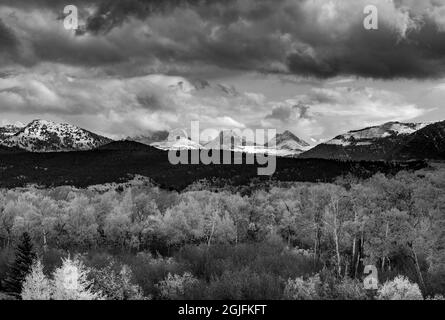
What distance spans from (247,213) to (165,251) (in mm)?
20801

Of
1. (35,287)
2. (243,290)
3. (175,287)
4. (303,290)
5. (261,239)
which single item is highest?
(35,287)

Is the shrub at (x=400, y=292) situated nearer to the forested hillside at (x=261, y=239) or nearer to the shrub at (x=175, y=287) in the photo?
the forested hillside at (x=261, y=239)

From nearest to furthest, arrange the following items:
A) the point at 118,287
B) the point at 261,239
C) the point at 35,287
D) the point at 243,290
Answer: the point at 35,287
the point at 243,290
the point at 118,287
the point at 261,239

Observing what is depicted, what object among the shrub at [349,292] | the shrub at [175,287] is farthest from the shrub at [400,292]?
the shrub at [175,287]

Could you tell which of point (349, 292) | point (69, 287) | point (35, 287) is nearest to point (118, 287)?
point (69, 287)

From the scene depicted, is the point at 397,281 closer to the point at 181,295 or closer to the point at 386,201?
the point at 386,201

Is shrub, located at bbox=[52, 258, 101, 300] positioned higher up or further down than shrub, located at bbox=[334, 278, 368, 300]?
higher up

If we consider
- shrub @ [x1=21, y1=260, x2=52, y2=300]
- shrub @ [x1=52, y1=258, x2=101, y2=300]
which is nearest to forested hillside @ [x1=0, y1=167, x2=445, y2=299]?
shrub @ [x1=52, y1=258, x2=101, y2=300]

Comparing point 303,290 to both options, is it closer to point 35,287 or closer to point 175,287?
point 175,287

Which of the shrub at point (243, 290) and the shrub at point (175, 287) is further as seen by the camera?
the shrub at point (175, 287)

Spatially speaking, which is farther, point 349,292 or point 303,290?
point 303,290

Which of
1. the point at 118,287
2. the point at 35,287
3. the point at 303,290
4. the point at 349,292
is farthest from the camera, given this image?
the point at 118,287

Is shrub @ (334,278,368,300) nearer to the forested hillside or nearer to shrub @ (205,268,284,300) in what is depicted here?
the forested hillside

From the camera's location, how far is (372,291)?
49750 mm
